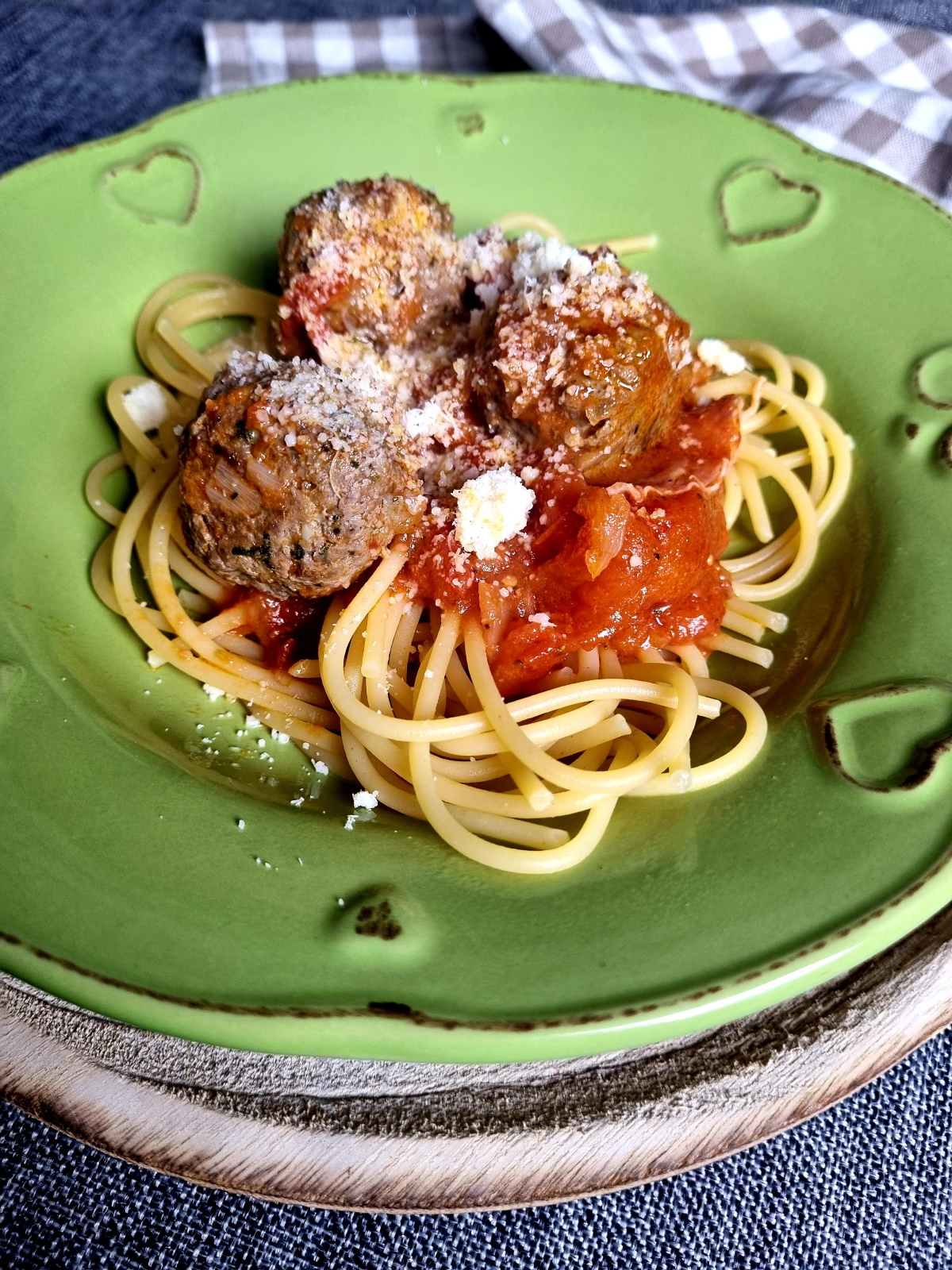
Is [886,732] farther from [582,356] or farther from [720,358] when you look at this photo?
[720,358]

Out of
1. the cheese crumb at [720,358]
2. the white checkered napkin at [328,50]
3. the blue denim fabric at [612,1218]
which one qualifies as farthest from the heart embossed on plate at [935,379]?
the white checkered napkin at [328,50]

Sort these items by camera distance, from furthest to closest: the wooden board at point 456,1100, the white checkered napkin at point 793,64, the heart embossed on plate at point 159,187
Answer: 1. the white checkered napkin at point 793,64
2. the heart embossed on plate at point 159,187
3. the wooden board at point 456,1100

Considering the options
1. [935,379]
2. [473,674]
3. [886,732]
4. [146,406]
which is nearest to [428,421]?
[473,674]

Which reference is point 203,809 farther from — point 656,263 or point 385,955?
point 656,263

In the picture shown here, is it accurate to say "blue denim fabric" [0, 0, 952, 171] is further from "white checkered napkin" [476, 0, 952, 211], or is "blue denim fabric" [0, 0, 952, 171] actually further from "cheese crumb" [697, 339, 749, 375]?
"cheese crumb" [697, 339, 749, 375]

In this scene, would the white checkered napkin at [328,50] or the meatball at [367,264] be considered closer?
the meatball at [367,264]

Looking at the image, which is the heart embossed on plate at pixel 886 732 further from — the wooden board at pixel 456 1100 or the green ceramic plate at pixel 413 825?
the wooden board at pixel 456 1100

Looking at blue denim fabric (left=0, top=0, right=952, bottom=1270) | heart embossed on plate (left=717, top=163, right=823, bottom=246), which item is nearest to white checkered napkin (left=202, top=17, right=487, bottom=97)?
heart embossed on plate (left=717, top=163, right=823, bottom=246)
